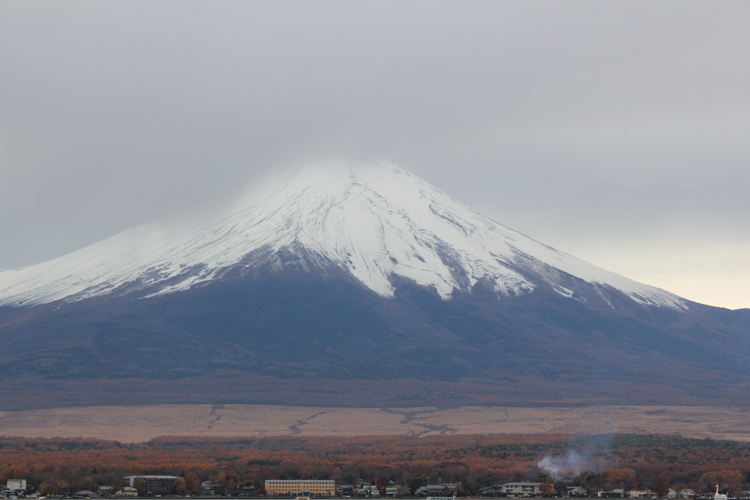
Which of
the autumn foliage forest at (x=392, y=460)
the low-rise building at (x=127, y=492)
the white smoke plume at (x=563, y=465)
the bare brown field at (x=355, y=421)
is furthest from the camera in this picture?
the bare brown field at (x=355, y=421)

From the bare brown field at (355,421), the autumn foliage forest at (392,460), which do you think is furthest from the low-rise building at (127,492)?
the bare brown field at (355,421)

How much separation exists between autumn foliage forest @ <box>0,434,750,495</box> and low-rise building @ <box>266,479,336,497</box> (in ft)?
7.91

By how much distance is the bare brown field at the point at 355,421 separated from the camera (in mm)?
148000

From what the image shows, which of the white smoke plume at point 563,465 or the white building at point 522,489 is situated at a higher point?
the white smoke plume at point 563,465

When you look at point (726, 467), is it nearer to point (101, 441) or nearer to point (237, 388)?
point (101, 441)

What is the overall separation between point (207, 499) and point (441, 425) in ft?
257

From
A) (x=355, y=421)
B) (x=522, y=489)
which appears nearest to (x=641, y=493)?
(x=522, y=489)

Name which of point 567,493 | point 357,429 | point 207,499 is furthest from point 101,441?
point 567,493

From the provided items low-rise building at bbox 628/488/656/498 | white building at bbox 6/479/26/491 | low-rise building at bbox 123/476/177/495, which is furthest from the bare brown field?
low-rise building at bbox 628/488/656/498

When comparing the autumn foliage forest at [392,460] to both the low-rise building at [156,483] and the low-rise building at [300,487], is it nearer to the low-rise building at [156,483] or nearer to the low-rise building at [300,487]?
the low-rise building at [156,483]

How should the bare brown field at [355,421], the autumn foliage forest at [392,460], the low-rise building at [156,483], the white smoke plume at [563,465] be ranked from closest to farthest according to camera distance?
the low-rise building at [156,483]
the autumn foliage forest at [392,460]
the white smoke plume at [563,465]
the bare brown field at [355,421]

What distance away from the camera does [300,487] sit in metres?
88.8

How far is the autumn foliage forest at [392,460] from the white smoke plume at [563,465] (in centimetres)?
21

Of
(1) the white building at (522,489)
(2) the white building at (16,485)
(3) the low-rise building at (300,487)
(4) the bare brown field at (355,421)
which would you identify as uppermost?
(4) the bare brown field at (355,421)
